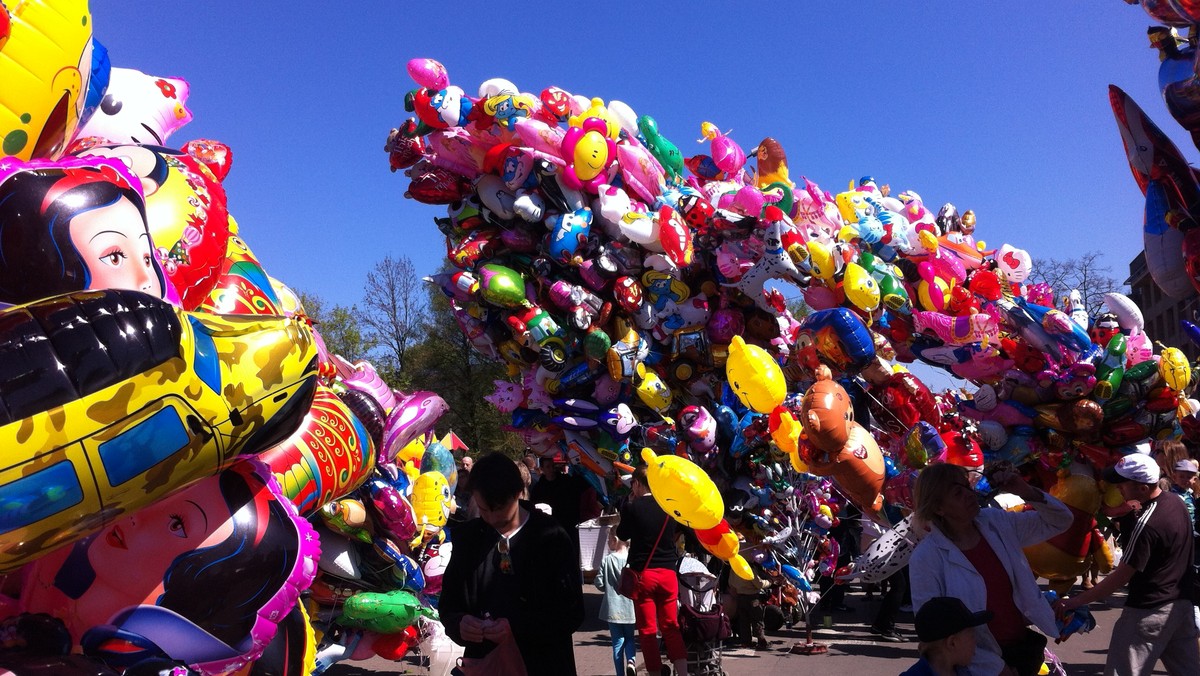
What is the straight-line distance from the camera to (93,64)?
295cm

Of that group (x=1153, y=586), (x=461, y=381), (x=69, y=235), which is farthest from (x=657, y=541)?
(x=461, y=381)

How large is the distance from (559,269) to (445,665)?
461cm

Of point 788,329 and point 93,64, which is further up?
point 788,329

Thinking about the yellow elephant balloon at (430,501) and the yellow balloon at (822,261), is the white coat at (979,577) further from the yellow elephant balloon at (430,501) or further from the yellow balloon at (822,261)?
the yellow balloon at (822,261)

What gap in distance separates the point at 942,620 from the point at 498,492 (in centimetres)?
153

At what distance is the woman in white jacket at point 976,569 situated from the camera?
3.20 m

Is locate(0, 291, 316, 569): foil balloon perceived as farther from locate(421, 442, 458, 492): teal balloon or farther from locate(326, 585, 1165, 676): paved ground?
locate(326, 585, 1165, 676): paved ground

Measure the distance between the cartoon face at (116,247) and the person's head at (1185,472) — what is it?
20.3ft

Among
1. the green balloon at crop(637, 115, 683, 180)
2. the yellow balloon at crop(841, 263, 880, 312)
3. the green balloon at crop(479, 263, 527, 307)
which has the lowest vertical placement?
the yellow balloon at crop(841, 263, 880, 312)

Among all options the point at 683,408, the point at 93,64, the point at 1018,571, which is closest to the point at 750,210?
the point at 683,408

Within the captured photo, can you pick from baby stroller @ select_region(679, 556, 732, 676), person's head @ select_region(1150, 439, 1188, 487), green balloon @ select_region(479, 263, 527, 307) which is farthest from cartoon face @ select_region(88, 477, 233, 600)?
green balloon @ select_region(479, 263, 527, 307)

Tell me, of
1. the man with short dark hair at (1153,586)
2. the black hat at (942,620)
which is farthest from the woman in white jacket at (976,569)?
the man with short dark hair at (1153,586)

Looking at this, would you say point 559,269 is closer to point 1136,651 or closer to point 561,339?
point 561,339

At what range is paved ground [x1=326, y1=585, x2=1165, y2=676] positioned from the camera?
23.9ft
